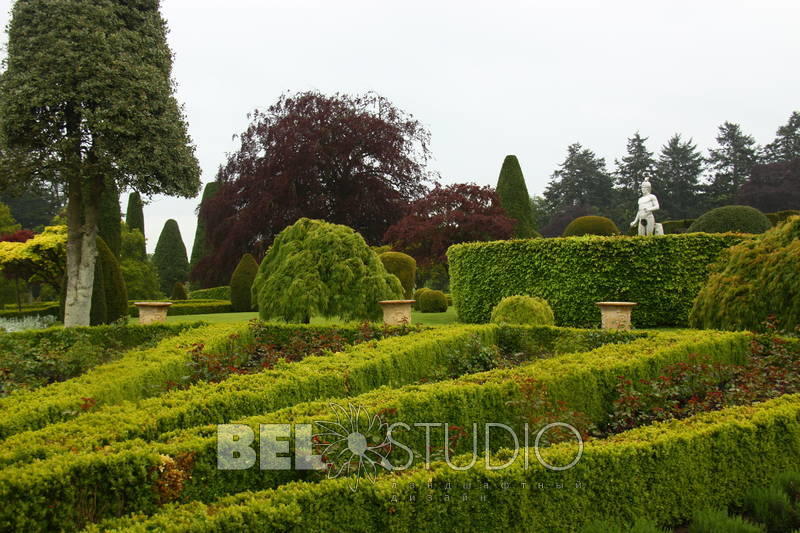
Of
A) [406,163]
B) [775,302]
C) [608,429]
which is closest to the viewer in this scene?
[608,429]

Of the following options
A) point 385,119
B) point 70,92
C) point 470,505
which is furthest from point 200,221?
point 470,505

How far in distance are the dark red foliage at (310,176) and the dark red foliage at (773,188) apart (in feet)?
74.4

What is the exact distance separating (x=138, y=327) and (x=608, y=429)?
753 cm

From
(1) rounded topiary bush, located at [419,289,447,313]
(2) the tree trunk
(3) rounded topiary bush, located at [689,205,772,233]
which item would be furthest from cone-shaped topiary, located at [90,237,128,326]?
(3) rounded topiary bush, located at [689,205,772,233]

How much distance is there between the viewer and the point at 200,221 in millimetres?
36062

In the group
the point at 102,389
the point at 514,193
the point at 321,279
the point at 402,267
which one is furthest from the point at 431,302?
the point at 102,389

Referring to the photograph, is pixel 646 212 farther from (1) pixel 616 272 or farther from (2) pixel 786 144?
(2) pixel 786 144

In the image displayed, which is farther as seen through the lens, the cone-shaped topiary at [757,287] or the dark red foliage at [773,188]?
the dark red foliage at [773,188]

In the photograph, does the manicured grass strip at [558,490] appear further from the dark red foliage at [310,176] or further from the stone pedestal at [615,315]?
the dark red foliage at [310,176]

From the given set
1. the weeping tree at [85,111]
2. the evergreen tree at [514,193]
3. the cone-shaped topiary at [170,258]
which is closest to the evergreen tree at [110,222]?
the weeping tree at [85,111]

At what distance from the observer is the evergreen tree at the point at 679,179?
4412cm

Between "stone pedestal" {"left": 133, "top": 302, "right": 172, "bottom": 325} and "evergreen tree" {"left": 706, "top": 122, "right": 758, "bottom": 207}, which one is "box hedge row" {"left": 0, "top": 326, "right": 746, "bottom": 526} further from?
"evergreen tree" {"left": 706, "top": 122, "right": 758, "bottom": 207}

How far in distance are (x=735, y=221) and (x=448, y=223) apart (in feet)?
32.5

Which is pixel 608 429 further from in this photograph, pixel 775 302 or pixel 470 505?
A: pixel 775 302
